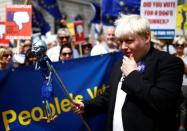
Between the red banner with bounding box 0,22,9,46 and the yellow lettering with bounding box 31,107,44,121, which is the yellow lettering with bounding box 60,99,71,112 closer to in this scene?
the yellow lettering with bounding box 31,107,44,121

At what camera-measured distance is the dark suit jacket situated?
273 centimetres

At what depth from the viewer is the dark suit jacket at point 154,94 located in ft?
8.96

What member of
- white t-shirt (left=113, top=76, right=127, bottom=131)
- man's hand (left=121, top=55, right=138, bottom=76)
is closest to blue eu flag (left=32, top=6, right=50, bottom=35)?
white t-shirt (left=113, top=76, right=127, bottom=131)

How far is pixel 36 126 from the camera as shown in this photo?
3.66m

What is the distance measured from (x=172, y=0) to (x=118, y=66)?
→ 3.75 m

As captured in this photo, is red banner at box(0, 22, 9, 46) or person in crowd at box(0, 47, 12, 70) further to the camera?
red banner at box(0, 22, 9, 46)

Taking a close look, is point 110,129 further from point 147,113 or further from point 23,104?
point 23,104

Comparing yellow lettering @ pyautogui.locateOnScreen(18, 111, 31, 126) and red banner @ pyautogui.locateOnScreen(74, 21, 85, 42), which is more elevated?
red banner @ pyautogui.locateOnScreen(74, 21, 85, 42)

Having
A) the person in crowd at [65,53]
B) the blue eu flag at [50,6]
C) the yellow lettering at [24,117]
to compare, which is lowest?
the yellow lettering at [24,117]

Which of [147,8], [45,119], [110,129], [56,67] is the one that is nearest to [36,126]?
[45,119]

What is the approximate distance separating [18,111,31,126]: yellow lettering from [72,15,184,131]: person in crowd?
98cm

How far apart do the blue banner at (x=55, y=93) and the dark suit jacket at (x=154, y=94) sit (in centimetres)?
102

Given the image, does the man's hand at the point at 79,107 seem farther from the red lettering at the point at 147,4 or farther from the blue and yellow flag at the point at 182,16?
the blue and yellow flag at the point at 182,16

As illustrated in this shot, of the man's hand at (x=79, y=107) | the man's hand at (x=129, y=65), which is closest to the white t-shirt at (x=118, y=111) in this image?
the man's hand at (x=129, y=65)
